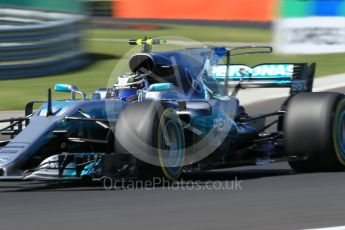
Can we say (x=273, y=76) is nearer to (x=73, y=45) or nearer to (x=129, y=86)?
(x=129, y=86)

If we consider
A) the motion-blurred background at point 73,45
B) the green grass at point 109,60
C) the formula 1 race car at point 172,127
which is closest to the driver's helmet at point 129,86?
the formula 1 race car at point 172,127

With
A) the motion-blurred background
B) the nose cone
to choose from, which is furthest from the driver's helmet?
the motion-blurred background

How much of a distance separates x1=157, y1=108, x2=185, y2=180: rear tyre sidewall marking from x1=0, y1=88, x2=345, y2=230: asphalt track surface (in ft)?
0.80

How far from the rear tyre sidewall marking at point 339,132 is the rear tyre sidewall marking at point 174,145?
178 centimetres

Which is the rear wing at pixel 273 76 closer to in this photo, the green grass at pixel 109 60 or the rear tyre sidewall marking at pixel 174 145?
the green grass at pixel 109 60

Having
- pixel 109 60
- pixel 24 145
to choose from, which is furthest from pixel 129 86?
pixel 109 60

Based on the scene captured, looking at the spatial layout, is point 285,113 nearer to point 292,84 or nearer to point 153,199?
point 292,84

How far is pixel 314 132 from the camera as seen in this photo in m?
9.75

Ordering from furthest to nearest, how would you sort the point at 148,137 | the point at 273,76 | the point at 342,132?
1. the point at 273,76
2. the point at 342,132
3. the point at 148,137

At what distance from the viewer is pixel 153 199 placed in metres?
8.03

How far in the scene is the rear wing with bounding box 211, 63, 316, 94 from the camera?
10.9m

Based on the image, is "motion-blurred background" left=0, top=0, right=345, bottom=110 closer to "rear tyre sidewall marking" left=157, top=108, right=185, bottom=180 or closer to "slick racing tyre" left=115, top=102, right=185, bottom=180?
"rear tyre sidewall marking" left=157, top=108, right=185, bottom=180

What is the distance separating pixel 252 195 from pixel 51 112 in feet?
7.20

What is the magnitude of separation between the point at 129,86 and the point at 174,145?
0.99m
